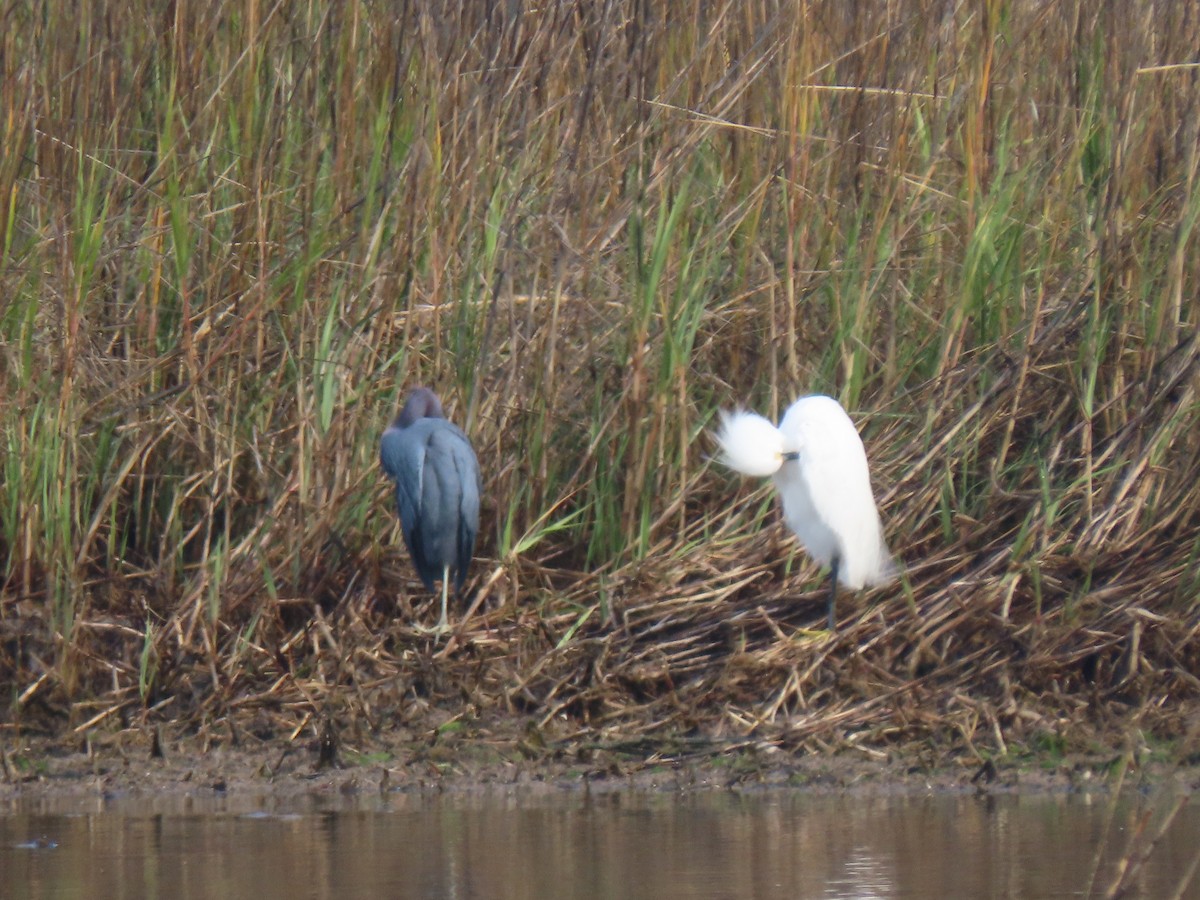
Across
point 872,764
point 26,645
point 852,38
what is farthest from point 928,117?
point 26,645

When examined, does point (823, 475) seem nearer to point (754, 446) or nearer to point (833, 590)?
point (754, 446)

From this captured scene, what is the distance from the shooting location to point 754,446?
4.55 m

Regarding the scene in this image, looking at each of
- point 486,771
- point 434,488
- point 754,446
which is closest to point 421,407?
point 434,488

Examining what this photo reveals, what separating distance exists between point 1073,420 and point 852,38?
1315 millimetres

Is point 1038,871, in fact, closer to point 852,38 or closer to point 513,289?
point 513,289

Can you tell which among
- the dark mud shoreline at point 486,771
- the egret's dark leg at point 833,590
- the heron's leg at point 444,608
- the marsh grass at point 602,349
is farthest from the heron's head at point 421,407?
the egret's dark leg at point 833,590

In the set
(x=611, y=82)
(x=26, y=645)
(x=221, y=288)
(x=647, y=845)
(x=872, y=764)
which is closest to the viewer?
(x=647, y=845)

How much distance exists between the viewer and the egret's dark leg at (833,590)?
4492 mm

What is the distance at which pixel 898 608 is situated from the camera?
4.61 m

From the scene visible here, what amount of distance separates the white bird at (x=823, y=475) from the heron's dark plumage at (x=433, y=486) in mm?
672

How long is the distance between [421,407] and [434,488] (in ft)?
0.87

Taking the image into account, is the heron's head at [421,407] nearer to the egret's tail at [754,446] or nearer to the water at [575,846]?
the egret's tail at [754,446]

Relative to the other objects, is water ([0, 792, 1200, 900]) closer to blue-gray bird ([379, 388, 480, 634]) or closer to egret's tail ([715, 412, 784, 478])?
blue-gray bird ([379, 388, 480, 634])

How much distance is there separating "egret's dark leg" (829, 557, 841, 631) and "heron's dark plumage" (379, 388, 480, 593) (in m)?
0.91
